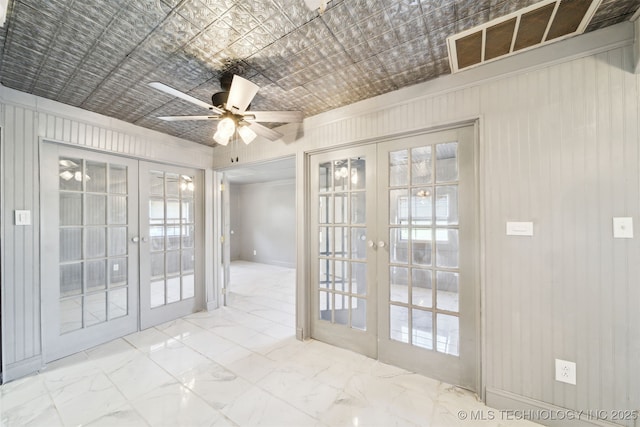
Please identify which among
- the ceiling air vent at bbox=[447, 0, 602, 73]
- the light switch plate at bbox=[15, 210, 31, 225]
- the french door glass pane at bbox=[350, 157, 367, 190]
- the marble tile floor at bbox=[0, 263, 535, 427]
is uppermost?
the ceiling air vent at bbox=[447, 0, 602, 73]

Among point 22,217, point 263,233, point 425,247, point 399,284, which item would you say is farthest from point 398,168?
point 263,233

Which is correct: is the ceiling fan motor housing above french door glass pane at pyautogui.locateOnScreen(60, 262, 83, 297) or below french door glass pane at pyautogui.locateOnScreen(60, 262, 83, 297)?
above

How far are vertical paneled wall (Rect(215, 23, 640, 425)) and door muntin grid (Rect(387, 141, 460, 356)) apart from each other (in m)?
0.25

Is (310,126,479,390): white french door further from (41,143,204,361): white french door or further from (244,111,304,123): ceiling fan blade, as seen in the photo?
(41,143,204,361): white french door

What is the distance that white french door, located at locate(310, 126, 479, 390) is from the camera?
206 centimetres

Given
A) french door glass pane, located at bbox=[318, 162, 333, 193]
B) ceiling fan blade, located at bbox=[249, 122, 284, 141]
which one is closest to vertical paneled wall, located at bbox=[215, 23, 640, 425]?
french door glass pane, located at bbox=[318, 162, 333, 193]

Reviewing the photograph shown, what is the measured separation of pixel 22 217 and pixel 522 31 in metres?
4.06

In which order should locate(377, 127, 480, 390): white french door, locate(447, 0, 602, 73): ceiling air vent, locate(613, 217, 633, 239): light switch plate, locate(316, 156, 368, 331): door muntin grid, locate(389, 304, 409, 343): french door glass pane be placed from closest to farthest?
locate(447, 0, 602, 73): ceiling air vent, locate(613, 217, 633, 239): light switch plate, locate(377, 127, 480, 390): white french door, locate(389, 304, 409, 343): french door glass pane, locate(316, 156, 368, 331): door muntin grid

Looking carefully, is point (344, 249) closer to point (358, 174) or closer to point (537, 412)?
point (358, 174)

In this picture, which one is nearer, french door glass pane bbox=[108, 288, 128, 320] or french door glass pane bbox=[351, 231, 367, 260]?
french door glass pane bbox=[351, 231, 367, 260]

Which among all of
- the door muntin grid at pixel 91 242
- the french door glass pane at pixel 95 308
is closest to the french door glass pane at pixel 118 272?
the door muntin grid at pixel 91 242

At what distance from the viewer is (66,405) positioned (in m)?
1.85

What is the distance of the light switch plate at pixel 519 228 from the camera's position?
1.74m

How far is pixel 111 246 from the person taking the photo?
2.91 metres
